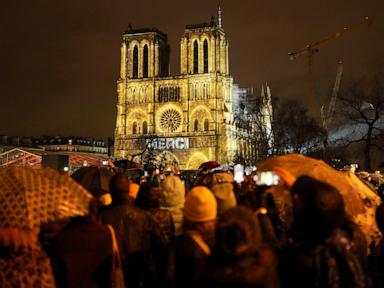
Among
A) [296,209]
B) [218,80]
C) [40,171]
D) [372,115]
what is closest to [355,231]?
[296,209]

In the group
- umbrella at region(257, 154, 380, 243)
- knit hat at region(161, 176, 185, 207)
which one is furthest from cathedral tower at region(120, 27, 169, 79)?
knit hat at region(161, 176, 185, 207)

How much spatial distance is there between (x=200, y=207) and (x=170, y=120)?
68120 mm

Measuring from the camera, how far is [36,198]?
3.89 meters

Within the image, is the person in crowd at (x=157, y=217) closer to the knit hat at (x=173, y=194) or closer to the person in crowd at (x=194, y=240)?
the knit hat at (x=173, y=194)

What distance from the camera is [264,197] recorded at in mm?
6074

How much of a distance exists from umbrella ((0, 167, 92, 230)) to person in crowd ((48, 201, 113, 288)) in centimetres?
12

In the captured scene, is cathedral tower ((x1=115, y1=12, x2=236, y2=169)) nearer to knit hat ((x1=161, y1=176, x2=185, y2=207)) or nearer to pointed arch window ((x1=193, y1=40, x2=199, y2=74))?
pointed arch window ((x1=193, y1=40, x2=199, y2=74))

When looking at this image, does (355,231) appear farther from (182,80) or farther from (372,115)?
(182,80)

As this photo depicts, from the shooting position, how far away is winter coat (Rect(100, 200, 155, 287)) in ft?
15.9

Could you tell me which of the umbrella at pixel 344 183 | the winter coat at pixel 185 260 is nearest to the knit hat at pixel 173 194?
the umbrella at pixel 344 183

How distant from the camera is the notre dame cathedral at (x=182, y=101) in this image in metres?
69.3

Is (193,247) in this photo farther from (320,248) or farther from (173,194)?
(173,194)

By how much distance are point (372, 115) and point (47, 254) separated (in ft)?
95.2

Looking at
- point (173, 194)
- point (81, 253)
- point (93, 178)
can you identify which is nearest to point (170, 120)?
point (93, 178)
